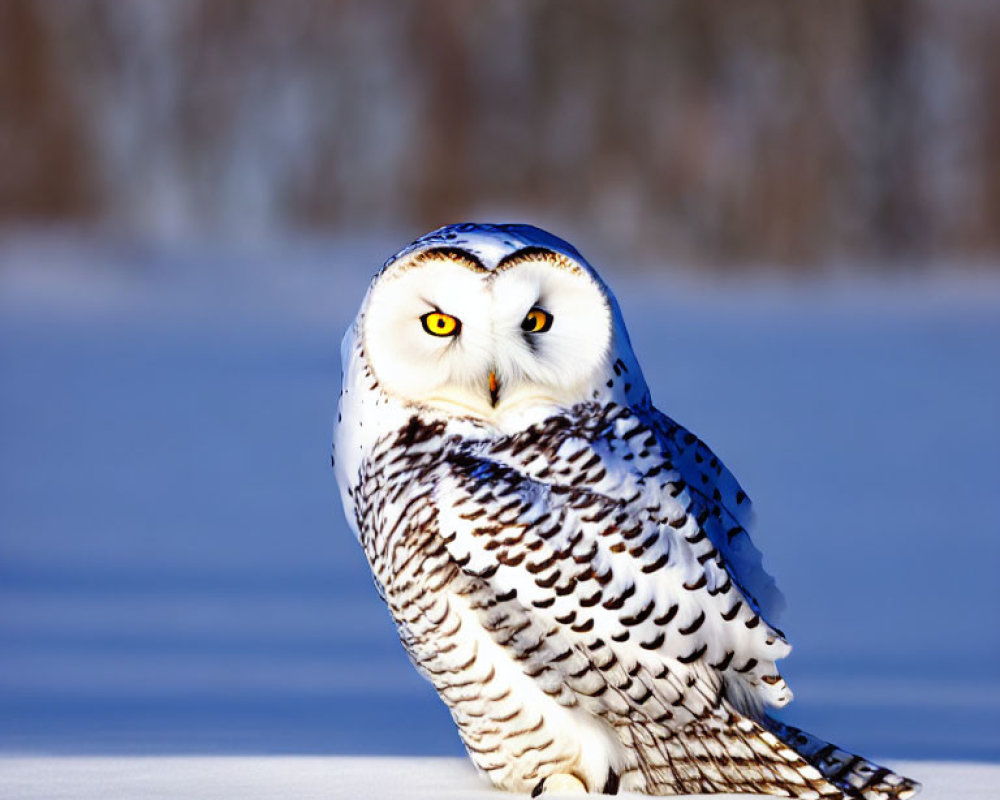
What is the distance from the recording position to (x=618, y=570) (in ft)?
5.42

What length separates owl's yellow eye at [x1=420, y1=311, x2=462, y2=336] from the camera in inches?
70.1

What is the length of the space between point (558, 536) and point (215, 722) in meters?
1.13

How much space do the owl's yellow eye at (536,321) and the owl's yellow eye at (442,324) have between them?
7cm

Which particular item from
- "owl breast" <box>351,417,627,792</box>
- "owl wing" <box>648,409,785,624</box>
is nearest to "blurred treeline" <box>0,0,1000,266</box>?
"owl wing" <box>648,409,785,624</box>

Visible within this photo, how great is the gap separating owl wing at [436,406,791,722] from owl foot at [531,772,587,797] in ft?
0.41

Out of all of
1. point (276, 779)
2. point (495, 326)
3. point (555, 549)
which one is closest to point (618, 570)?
point (555, 549)

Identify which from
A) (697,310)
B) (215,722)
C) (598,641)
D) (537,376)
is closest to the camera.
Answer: (598,641)

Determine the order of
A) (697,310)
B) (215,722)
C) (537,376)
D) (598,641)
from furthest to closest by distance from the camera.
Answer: (697,310), (215,722), (537,376), (598,641)

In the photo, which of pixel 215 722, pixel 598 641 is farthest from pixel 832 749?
pixel 215 722

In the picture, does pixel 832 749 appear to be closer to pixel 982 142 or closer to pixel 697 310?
pixel 697 310

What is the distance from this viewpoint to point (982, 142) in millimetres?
6336

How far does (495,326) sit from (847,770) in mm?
596

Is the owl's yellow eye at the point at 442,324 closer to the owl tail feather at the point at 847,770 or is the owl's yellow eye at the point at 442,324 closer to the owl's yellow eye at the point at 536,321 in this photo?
the owl's yellow eye at the point at 536,321

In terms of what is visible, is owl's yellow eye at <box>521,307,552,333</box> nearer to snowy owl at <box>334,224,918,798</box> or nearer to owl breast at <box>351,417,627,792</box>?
snowy owl at <box>334,224,918,798</box>
